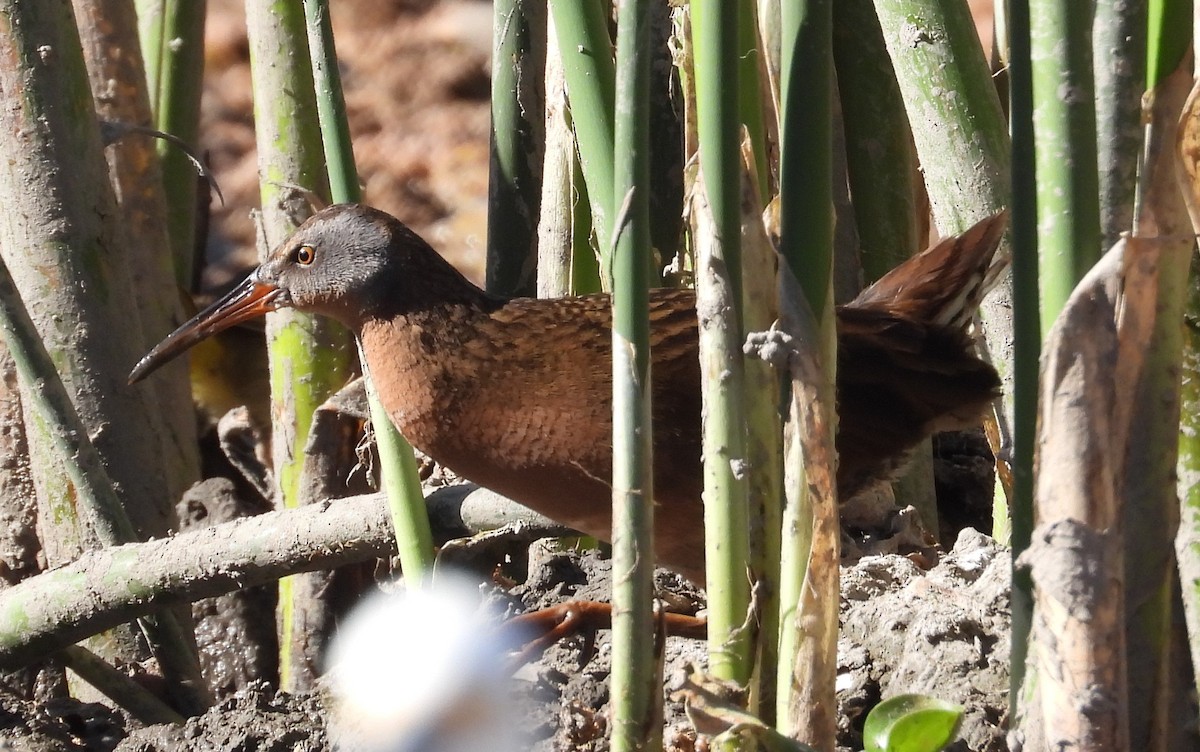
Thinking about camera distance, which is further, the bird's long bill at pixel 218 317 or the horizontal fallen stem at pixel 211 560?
the bird's long bill at pixel 218 317

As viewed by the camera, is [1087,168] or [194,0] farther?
[194,0]

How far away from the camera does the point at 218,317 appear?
2.26m

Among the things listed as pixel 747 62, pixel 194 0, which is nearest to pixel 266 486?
pixel 194 0

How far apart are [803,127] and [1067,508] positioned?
13.2 inches

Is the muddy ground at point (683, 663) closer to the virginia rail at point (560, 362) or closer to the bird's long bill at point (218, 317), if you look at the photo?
the virginia rail at point (560, 362)

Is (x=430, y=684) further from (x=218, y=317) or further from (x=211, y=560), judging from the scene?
(x=218, y=317)

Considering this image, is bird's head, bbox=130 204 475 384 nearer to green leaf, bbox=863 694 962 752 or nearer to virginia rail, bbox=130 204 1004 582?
virginia rail, bbox=130 204 1004 582

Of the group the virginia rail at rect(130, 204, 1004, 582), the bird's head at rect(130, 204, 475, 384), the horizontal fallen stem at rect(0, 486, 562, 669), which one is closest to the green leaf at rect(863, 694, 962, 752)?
the virginia rail at rect(130, 204, 1004, 582)

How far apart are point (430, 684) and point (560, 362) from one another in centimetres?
47

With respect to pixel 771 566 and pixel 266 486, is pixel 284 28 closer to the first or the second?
pixel 266 486

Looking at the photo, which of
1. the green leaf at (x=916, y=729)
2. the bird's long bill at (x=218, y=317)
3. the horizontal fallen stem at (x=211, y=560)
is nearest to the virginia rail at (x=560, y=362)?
the bird's long bill at (x=218, y=317)

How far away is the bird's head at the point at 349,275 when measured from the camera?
6.87ft

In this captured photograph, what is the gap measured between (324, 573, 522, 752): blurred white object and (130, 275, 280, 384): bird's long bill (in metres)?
0.57

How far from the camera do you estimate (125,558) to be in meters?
2.05
